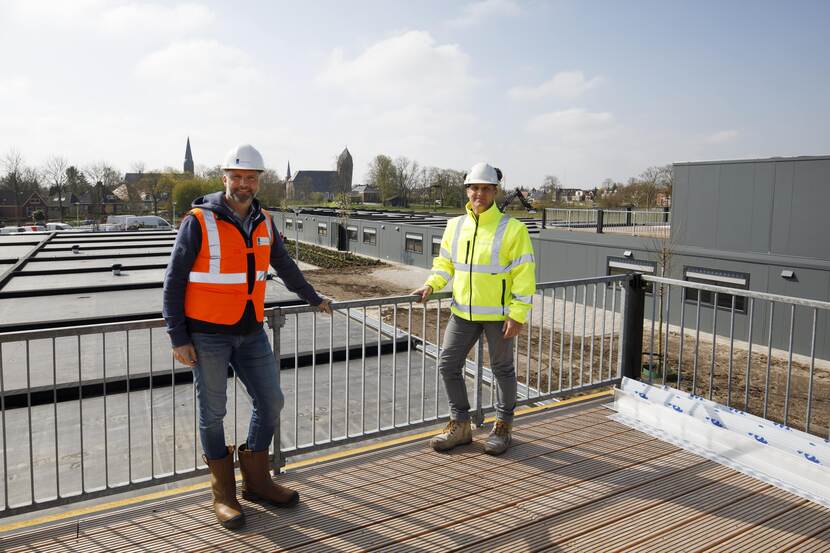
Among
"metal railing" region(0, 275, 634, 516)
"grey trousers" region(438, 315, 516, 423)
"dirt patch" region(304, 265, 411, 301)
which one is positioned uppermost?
"grey trousers" region(438, 315, 516, 423)

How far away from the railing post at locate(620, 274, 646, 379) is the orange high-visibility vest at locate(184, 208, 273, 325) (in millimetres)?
3530

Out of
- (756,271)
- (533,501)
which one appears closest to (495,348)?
(533,501)

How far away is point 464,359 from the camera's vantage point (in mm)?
3988

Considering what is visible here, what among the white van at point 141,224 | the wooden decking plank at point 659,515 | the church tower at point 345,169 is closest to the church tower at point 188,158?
the church tower at point 345,169

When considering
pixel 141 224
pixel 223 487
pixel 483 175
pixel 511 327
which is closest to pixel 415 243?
pixel 141 224

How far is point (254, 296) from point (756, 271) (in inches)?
631

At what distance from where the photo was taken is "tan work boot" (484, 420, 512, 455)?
3.90 metres

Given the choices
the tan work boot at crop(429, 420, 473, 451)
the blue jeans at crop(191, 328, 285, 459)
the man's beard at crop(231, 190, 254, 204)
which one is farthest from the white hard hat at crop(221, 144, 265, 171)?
the tan work boot at crop(429, 420, 473, 451)

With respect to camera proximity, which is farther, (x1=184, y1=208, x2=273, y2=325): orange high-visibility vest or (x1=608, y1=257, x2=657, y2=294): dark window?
(x1=608, y1=257, x2=657, y2=294): dark window

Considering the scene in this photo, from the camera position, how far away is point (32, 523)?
9.87ft

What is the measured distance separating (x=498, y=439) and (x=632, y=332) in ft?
6.46

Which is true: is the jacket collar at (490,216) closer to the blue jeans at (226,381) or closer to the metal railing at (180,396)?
the metal railing at (180,396)

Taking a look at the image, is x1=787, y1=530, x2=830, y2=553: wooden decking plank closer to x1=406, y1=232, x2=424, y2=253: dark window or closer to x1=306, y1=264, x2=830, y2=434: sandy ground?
x1=306, y1=264, x2=830, y2=434: sandy ground

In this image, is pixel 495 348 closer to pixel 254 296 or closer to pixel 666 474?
A: pixel 666 474
